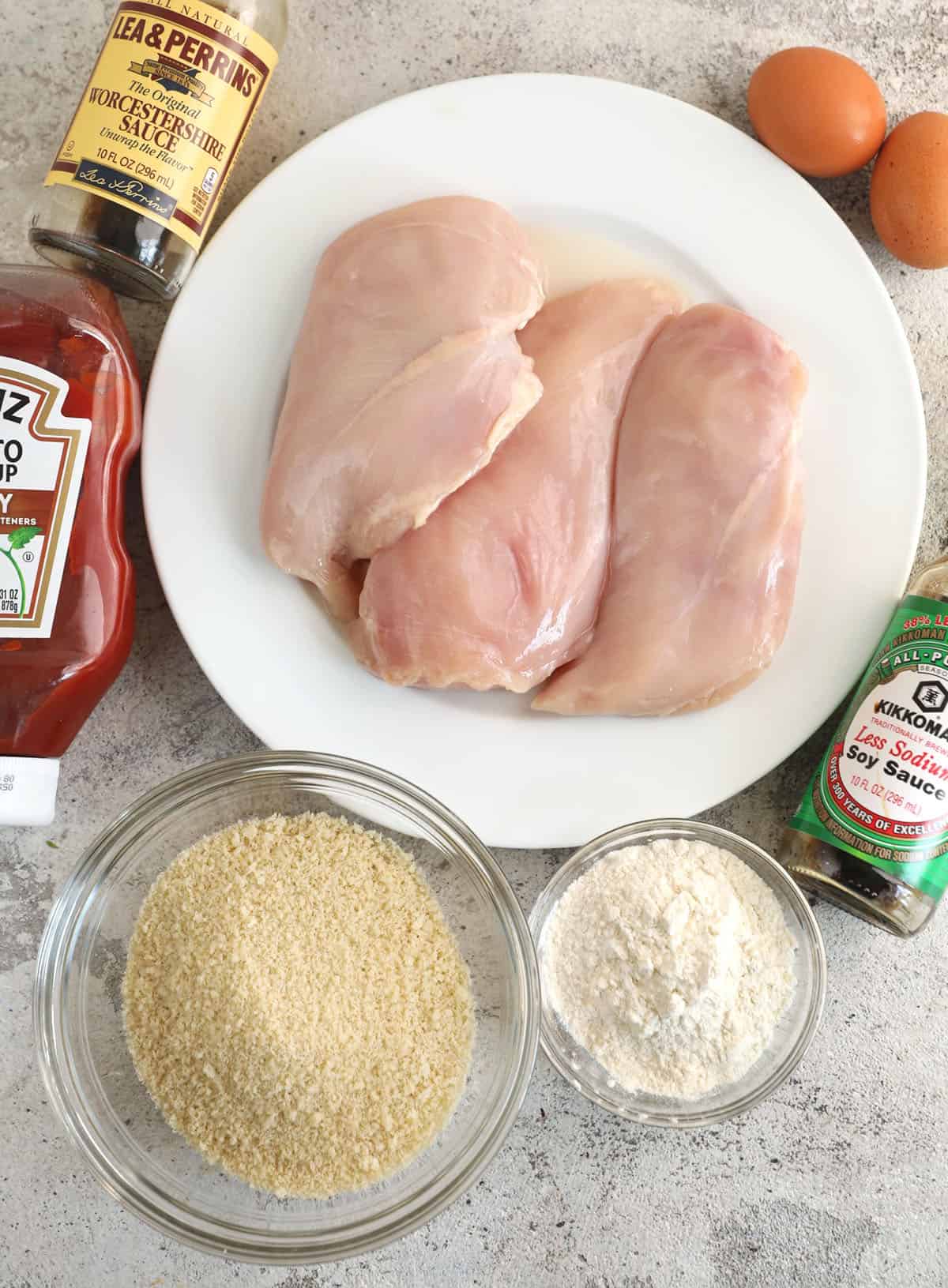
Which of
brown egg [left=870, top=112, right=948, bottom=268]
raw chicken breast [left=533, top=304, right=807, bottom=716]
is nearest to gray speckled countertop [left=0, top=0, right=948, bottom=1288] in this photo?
brown egg [left=870, top=112, right=948, bottom=268]

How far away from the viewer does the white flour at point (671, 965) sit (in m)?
1.09

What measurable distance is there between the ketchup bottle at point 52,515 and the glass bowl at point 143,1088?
130 mm

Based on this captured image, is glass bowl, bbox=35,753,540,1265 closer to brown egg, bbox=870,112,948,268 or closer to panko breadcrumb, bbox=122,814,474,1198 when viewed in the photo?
panko breadcrumb, bbox=122,814,474,1198

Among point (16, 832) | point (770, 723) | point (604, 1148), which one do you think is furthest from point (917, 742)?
point (16, 832)

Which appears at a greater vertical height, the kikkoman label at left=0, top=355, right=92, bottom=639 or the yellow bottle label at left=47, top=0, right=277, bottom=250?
the yellow bottle label at left=47, top=0, right=277, bottom=250

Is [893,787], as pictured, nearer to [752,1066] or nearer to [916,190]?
[752,1066]

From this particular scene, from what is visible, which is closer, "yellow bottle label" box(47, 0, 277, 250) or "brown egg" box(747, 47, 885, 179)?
"yellow bottle label" box(47, 0, 277, 250)

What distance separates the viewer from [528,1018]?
3.50ft

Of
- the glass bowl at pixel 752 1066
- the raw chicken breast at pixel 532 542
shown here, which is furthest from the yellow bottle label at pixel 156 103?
the glass bowl at pixel 752 1066

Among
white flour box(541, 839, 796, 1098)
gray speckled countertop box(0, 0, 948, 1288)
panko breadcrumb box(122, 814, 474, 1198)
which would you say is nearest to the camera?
panko breadcrumb box(122, 814, 474, 1198)

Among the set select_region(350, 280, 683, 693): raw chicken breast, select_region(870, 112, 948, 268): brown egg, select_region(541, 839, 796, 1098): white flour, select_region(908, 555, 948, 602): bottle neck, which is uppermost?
select_region(870, 112, 948, 268): brown egg

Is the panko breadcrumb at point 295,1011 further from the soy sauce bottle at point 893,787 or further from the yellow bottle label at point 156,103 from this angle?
the yellow bottle label at point 156,103

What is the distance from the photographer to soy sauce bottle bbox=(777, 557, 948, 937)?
3.66 ft

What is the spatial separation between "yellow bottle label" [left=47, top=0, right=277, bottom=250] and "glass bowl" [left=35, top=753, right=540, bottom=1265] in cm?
64
